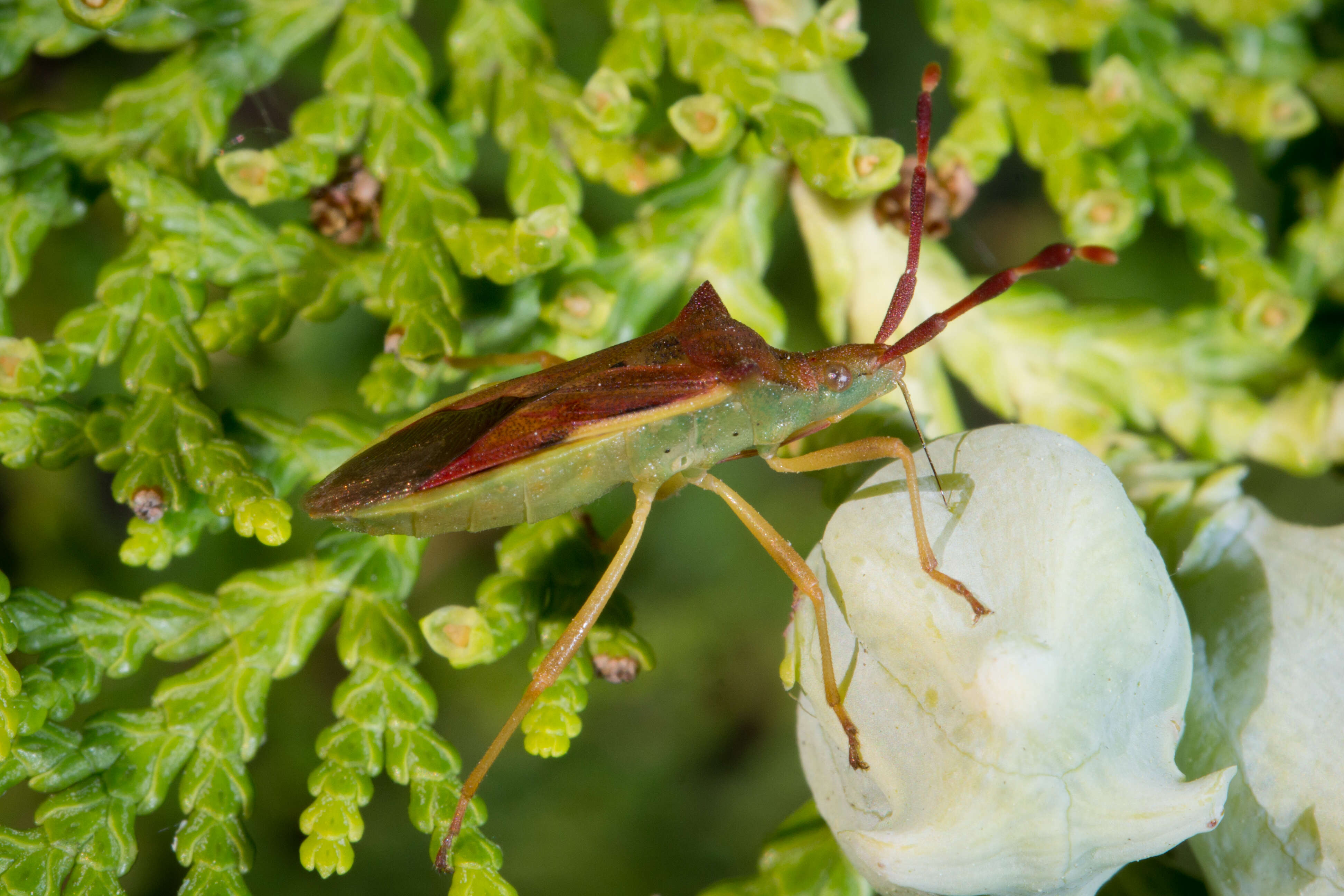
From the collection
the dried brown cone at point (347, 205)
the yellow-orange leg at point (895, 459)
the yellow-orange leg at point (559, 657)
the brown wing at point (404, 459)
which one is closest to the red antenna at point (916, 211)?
the yellow-orange leg at point (895, 459)

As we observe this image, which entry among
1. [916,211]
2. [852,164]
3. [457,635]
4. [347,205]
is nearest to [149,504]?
[457,635]

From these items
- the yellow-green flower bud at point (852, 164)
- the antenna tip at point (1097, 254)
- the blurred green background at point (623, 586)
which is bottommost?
the blurred green background at point (623, 586)

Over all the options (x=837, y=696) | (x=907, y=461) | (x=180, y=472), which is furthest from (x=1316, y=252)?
(x=180, y=472)

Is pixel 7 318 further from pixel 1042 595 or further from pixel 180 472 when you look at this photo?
pixel 1042 595

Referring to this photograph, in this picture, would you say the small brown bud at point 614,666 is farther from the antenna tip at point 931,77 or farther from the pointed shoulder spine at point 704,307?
the antenna tip at point 931,77

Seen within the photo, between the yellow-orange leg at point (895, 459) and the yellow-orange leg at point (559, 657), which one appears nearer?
the yellow-orange leg at point (895, 459)

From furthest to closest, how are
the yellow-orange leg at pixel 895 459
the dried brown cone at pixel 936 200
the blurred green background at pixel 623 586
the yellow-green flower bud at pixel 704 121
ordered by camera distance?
1. the blurred green background at pixel 623 586
2. the dried brown cone at pixel 936 200
3. the yellow-green flower bud at pixel 704 121
4. the yellow-orange leg at pixel 895 459

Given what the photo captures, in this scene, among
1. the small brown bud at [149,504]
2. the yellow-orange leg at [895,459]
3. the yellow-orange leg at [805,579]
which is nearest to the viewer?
the yellow-orange leg at [895,459]

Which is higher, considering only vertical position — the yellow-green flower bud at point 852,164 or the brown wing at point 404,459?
the yellow-green flower bud at point 852,164
